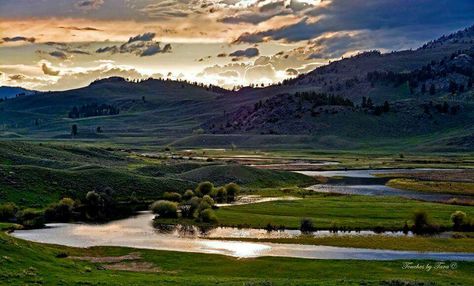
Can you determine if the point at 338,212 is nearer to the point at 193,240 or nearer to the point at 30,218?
the point at 193,240

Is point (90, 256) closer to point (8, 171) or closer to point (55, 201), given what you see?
point (55, 201)

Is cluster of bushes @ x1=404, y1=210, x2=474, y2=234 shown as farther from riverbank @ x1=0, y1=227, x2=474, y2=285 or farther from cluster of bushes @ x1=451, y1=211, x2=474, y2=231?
riverbank @ x1=0, y1=227, x2=474, y2=285

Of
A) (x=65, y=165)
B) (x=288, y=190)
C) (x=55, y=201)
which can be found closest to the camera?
(x=55, y=201)

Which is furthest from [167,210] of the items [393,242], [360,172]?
[360,172]

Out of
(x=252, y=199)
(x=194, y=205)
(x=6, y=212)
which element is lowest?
(x=252, y=199)

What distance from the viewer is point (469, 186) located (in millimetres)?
147750

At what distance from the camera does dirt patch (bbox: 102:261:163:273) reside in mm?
65062

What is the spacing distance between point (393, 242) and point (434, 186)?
7244cm

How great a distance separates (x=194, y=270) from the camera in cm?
6444

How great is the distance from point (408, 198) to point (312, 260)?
65.1 meters

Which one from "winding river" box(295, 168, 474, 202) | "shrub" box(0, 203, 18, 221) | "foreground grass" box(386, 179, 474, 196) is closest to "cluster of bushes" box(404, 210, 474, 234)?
"winding river" box(295, 168, 474, 202)

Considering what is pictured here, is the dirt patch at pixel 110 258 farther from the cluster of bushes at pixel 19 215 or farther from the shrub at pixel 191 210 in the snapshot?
the shrub at pixel 191 210

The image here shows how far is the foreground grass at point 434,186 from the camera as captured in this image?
455 ft

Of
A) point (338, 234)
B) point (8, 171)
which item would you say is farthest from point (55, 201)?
point (338, 234)
